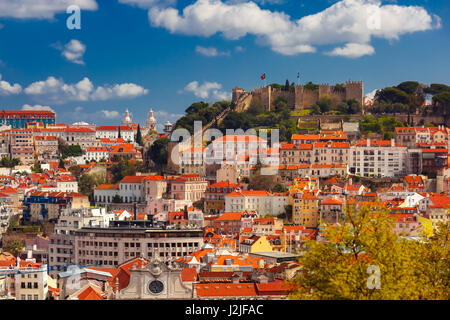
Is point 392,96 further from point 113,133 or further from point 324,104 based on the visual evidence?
point 113,133

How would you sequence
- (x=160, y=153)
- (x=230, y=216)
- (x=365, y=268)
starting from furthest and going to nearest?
(x=160, y=153) < (x=230, y=216) < (x=365, y=268)

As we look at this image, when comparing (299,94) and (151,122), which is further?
(151,122)

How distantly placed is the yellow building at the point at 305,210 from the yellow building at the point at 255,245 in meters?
5.38

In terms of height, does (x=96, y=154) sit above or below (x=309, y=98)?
below

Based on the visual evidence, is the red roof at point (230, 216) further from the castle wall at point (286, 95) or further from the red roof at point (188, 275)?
the castle wall at point (286, 95)

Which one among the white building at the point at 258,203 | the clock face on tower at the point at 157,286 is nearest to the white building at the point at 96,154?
the white building at the point at 258,203

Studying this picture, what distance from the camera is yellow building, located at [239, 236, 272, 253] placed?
87.3ft

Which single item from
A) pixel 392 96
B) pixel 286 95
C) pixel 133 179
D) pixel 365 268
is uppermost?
pixel 286 95

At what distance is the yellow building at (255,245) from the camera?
87.3 feet

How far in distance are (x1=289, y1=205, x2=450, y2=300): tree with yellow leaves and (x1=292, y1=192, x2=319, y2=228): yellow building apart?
953 inches

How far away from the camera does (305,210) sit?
3272cm

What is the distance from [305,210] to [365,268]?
25.9 metres

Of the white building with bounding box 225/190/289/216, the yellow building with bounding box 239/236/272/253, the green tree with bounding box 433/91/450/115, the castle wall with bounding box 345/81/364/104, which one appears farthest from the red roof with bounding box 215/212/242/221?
the green tree with bounding box 433/91/450/115

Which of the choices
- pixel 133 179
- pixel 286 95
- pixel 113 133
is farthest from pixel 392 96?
pixel 113 133
